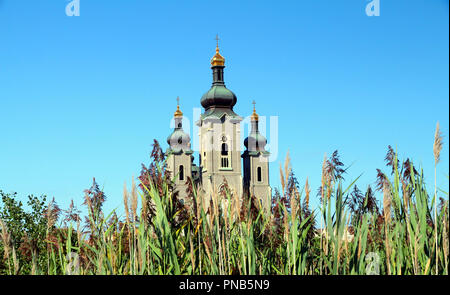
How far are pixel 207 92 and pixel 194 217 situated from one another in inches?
2335

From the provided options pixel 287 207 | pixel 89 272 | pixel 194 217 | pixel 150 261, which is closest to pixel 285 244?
pixel 287 207

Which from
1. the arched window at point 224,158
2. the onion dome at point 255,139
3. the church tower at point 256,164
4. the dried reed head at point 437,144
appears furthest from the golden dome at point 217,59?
the dried reed head at point 437,144

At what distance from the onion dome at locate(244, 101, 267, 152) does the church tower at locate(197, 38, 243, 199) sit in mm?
1772

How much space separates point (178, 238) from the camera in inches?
225

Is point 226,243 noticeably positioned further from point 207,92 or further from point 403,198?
point 207,92

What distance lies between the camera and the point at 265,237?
5934mm

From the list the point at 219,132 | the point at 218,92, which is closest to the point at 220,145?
the point at 219,132

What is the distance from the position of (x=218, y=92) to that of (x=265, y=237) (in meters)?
58.2

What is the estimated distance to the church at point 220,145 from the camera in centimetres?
6253
